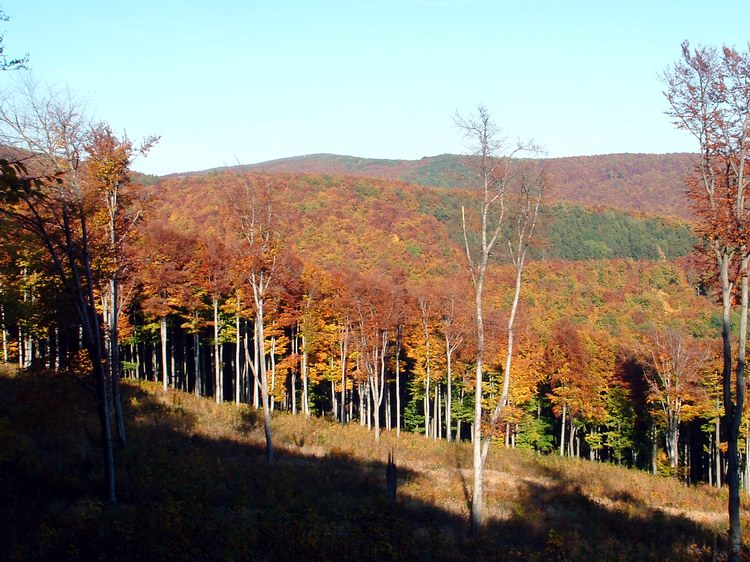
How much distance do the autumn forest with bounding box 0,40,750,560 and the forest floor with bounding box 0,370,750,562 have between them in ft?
1.11

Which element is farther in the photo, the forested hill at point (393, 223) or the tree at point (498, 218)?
the forested hill at point (393, 223)

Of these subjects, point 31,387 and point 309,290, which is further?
point 309,290

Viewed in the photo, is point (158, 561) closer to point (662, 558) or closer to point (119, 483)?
point (119, 483)

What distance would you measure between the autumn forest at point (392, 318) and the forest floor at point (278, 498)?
34 centimetres

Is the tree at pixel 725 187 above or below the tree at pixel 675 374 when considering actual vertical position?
above

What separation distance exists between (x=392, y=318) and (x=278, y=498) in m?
24.7

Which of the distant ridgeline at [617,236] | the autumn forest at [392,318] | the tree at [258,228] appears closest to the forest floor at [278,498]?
the autumn forest at [392,318]

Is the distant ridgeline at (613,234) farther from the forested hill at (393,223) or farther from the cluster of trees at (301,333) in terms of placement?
the cluster of trees at (301,333)

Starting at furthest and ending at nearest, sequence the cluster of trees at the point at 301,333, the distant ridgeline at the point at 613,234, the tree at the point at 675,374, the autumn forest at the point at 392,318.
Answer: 1. the distant ridgeline at the point at 613,234
2. the tree at the point at 675,374
3. the cluster of trees at the point at 301,333
4. the autumn forest at the point at 392,318

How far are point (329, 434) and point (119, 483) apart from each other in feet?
60.4

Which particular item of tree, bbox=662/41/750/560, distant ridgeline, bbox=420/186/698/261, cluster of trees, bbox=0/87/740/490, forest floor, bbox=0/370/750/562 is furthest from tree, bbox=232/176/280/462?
distant ridgeline, bbox=420/186/698/261

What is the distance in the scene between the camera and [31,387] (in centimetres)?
1363

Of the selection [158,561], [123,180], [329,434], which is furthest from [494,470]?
[158,561]

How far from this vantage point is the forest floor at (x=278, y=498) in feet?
30.3
